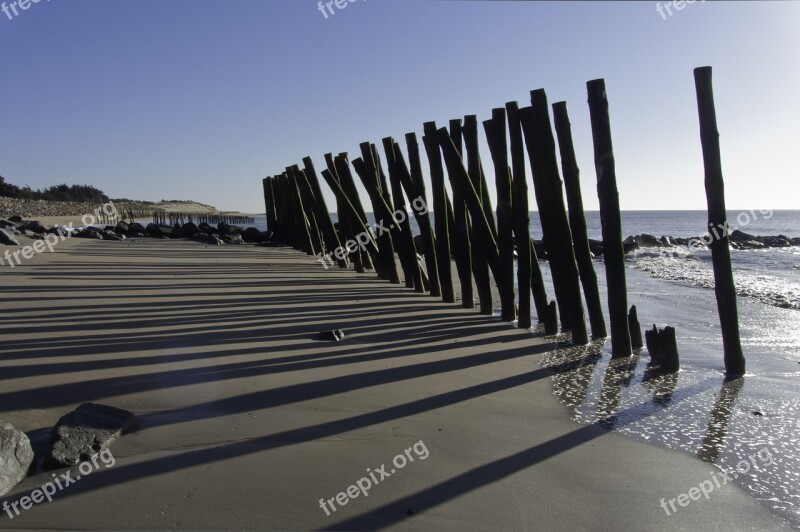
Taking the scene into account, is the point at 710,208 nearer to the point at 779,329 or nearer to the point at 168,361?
the point at 779,329

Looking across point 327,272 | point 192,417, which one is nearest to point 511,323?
point 192,417

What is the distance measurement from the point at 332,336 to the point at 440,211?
3461 millimetres

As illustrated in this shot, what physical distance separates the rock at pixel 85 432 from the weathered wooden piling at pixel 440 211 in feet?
19.0

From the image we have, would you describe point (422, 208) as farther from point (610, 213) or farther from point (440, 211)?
point (610, 213)

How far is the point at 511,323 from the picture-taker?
736 centimetres

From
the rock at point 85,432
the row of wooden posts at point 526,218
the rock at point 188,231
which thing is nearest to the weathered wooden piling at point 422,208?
the row of wooden posts at point 526,218

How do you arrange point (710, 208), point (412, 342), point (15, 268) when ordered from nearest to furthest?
point (710, 208) < point (412, 342) < point (15, 268)

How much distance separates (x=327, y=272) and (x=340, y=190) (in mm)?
1592

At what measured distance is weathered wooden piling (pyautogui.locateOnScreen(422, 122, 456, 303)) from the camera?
28.6ft

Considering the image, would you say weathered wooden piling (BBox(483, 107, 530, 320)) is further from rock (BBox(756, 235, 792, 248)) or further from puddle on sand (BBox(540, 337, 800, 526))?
rock (BBox(756, 235, 792, 248))

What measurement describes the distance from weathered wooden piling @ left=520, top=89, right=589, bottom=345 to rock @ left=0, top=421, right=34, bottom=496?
190 inches

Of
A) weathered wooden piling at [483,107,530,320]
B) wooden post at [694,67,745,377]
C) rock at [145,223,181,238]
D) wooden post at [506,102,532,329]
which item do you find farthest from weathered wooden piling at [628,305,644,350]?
rock at [145,223,181,238]

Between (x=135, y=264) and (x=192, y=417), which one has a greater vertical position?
(x=135, y=264)

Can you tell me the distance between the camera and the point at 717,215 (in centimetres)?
521
